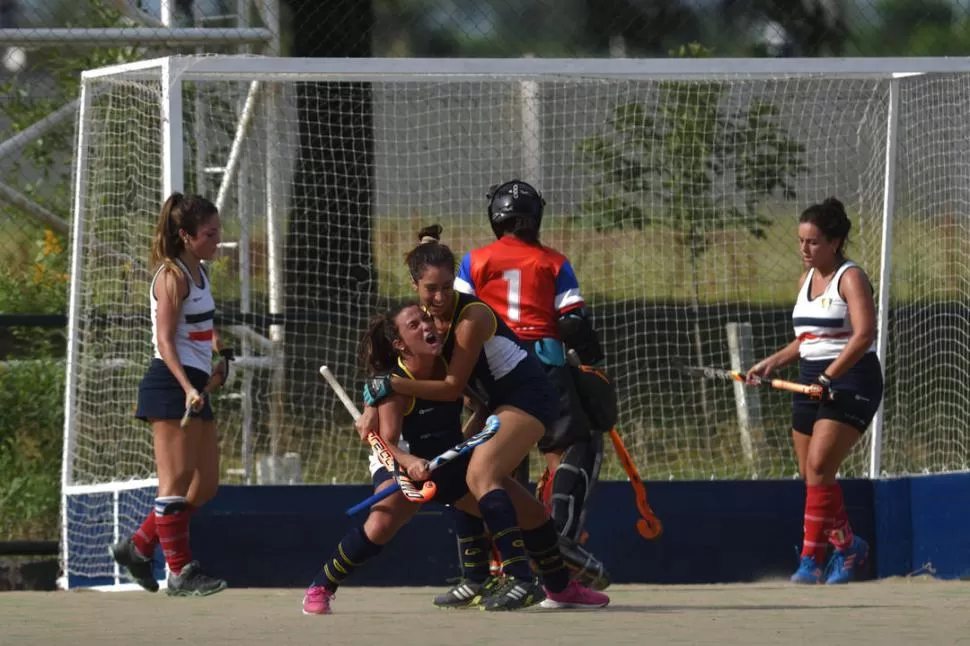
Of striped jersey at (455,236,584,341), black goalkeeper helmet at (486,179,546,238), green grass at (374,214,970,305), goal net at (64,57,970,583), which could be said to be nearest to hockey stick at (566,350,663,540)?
striped jersey at (455,236,584,341)

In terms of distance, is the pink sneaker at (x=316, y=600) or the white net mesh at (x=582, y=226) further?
the white net mesh at (x=582, y=226)

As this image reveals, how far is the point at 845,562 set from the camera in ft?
28.9

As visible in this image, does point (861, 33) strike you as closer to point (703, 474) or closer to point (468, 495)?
point (703, 474)

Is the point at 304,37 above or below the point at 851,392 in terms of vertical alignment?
above

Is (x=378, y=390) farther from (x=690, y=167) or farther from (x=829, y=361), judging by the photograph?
(x=690, y=167)

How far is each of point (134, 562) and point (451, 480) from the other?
2.04 meters

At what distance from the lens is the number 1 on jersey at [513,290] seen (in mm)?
7926

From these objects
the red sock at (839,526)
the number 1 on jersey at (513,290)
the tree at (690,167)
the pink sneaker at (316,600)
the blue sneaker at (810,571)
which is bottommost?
the blue sneaker at (810,571)

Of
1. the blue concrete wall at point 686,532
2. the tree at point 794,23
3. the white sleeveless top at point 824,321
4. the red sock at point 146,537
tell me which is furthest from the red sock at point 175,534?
the tree at point 794,23

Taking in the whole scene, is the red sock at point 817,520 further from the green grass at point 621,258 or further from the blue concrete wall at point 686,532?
the green grass at point 621,258

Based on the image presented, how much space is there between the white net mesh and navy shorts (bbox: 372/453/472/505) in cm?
284

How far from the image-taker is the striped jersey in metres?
7.92

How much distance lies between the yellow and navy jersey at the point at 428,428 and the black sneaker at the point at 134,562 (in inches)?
75.8

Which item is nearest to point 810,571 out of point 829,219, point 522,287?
point 829,219
